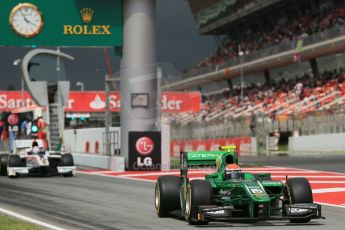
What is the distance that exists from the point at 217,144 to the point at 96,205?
2562 centimetres

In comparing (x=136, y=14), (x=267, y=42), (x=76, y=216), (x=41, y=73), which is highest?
(x=267, y=42)

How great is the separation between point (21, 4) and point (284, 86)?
28.7m

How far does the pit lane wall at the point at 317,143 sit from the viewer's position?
32438 mm

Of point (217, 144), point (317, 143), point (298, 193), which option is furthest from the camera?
point (217, 144)

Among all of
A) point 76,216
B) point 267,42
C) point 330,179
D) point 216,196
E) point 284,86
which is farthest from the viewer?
point 267,42

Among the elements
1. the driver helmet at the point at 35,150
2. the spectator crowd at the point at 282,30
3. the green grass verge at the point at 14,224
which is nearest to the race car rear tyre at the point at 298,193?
the green grass verge at the point at 14,224

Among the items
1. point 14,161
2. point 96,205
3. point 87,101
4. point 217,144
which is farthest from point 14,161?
point 87,101

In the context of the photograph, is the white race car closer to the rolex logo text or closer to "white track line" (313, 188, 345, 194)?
the rolex logo text

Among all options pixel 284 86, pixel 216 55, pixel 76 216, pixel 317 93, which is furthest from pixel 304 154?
pixel 216 55

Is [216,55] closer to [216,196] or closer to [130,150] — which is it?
[130,150]

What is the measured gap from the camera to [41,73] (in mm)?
26797

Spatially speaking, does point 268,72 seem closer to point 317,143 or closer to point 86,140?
point 317,143

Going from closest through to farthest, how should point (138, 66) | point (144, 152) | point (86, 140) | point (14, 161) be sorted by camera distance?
point (14, 161), point (144, 152), point (138, 66), point (86, 140)

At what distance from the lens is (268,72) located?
196 feet
